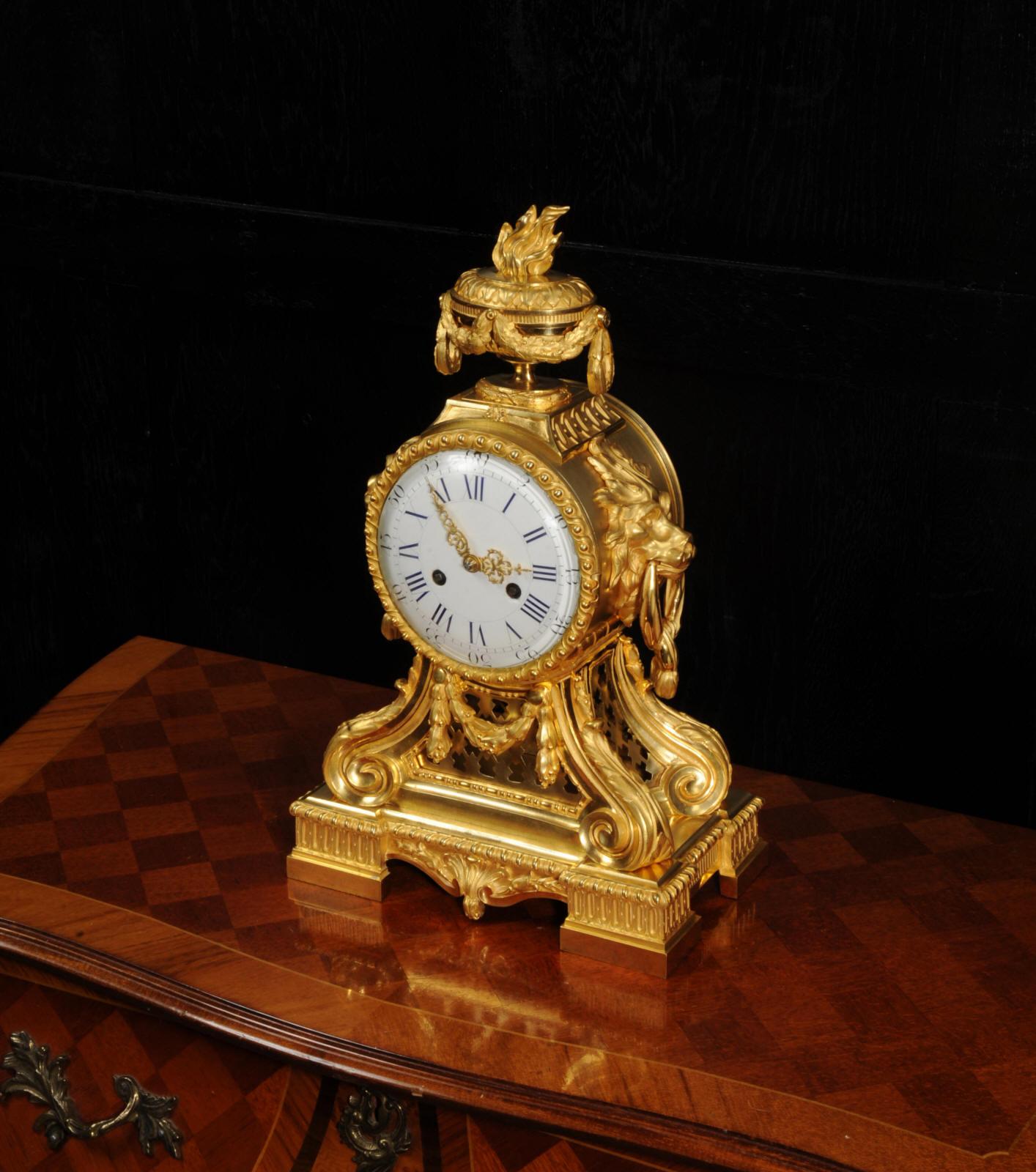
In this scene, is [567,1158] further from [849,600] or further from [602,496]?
[849,600]

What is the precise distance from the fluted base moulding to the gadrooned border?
0.50 ft

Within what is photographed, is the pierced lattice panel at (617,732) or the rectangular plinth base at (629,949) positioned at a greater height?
the pierced lattice panel at (617,732)

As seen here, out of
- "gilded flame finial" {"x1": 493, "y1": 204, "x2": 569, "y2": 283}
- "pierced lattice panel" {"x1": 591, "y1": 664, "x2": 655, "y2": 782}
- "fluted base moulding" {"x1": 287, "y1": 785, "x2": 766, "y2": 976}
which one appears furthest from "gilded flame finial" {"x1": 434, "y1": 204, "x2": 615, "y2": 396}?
"fluted base moulding" {"x1": 287, "y1": 785, "x2": 766, "y2": 976}

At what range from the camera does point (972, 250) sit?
2020 mm

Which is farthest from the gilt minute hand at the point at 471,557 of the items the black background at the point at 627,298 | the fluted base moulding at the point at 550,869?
the black background at the point at 627,298

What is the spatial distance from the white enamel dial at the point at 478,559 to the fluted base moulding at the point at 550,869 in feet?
0.58

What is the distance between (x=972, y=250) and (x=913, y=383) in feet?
0.51

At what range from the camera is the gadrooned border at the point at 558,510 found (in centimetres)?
161

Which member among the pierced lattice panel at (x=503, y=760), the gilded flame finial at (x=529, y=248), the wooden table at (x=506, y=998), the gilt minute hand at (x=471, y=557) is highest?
the gilded flame finial at (x=529, y=248)

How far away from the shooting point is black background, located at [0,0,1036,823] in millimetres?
2045

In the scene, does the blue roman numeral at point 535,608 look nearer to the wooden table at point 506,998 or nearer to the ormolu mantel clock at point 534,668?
the ormolu mantel clock at point 534,668

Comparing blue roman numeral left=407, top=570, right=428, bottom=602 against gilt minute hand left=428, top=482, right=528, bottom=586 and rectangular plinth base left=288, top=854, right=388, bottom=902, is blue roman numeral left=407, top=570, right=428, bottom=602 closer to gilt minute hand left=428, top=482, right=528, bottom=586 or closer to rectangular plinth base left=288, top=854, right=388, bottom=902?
gilt minute hand left=428, top=482, right=528, bottom=586

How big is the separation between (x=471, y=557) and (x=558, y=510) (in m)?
0.09

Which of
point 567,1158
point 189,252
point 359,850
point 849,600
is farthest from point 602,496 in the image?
point 189,252
